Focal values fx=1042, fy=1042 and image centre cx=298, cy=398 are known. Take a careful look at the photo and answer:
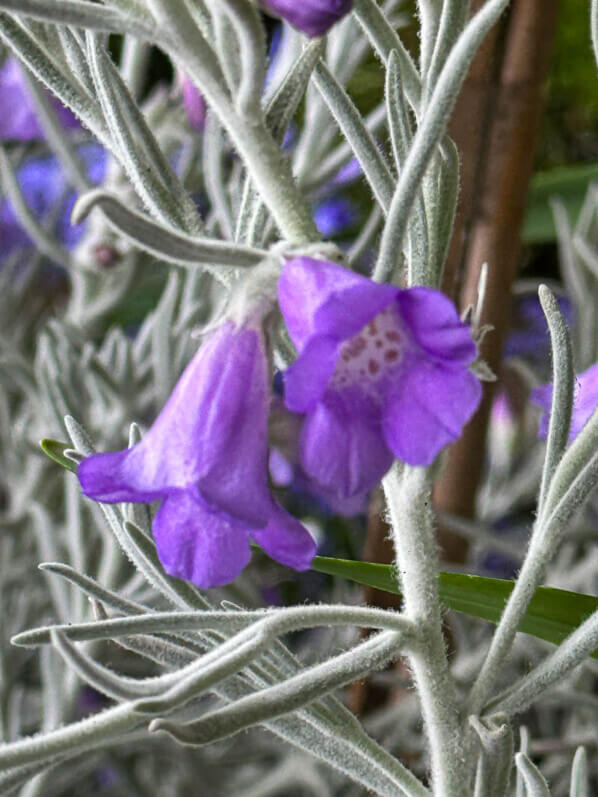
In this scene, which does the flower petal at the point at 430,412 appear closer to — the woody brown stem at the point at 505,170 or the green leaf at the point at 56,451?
the green leaf at the point at 56,451

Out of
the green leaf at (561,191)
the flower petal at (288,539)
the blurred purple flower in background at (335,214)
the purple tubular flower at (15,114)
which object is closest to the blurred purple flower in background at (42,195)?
the purple tubular flower at (15,114)

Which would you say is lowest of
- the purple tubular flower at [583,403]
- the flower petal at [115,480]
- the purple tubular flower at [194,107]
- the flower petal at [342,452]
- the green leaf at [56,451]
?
the purple tubular flower at [583,403]

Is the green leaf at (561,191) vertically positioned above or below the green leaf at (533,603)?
above

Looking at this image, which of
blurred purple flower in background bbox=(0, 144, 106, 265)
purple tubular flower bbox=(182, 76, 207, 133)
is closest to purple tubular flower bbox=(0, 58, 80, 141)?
blurred purple flower in background bbox=(0, 144, 106, 265)

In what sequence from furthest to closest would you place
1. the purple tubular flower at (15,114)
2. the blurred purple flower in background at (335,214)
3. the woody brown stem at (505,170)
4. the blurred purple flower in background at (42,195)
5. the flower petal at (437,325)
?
the blurred purple flower in background at (335,214) < the blurred purple flower in background at (42,195) < the purple tubular flower at (15,114) < the woody brown stem at (505,170) < the flower petal at (437,325)

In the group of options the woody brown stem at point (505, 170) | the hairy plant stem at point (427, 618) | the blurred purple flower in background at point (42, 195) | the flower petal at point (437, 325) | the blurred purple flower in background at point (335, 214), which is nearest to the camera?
the flower petal at point (437, 325)

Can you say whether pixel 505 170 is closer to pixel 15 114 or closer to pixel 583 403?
pixel 583 403

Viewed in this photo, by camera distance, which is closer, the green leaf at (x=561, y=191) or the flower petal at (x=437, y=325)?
the flower petal at (x=437, y=325)
